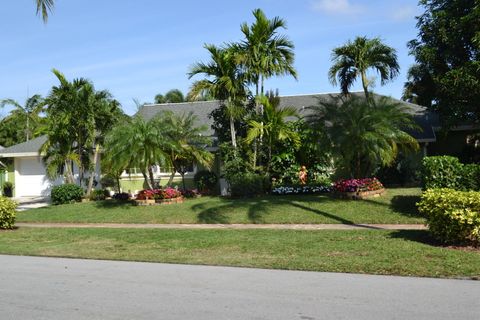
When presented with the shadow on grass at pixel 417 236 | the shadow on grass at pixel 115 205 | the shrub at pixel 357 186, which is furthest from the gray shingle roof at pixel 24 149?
the shadow on grass at pixel 417 236

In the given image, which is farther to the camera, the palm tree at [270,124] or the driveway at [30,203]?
the driveway at [30,203]

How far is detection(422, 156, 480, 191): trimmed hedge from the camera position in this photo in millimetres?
13203

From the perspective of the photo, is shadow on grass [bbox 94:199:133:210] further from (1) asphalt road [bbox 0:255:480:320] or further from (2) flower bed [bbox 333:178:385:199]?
(1) asphalt road [bbox 0:255:480:320]

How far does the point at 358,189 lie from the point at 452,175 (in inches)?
121

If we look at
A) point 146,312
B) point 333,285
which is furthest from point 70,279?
point 333,285

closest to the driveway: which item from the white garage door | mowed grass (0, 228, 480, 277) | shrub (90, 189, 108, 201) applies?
the white garage door

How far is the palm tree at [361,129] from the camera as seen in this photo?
594 inches

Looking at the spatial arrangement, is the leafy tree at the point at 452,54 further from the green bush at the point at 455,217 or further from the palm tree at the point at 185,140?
the palm tree at the point at 185,140

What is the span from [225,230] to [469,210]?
5.77m

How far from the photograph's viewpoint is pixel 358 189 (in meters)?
15.6

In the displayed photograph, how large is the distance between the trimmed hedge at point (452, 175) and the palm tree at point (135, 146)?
8.59m

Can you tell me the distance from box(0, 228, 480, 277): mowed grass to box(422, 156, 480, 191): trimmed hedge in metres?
2.84

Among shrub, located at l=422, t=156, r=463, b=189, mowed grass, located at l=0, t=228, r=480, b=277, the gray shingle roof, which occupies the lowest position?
mowed grass, located at l=0, t=228, r=480, b=277

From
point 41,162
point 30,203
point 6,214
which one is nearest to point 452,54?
point 6,214
